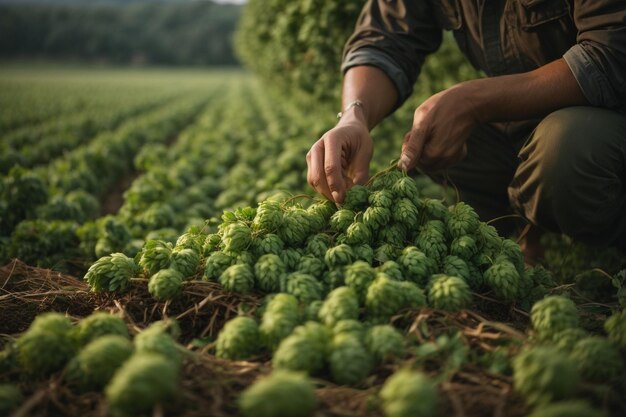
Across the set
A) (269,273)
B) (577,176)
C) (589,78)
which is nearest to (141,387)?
(269,273)

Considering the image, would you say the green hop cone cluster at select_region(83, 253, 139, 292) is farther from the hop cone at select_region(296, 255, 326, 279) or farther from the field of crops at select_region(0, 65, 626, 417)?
the hop cone at select_region(296, 255, 326, 279)

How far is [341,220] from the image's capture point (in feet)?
7.42

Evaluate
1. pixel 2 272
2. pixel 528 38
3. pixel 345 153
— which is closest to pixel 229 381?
pixel 345 153

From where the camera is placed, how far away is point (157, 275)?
2.00m

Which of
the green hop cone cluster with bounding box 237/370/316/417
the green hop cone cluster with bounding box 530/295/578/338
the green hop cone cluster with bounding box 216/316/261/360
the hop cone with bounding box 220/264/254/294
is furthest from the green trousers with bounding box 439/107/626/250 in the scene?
the green hop cone cluster with bounding box 237/370/316/417

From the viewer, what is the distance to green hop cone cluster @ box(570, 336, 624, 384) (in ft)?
5.12

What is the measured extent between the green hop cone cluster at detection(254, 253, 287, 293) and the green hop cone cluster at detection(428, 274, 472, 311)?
0.62 metres

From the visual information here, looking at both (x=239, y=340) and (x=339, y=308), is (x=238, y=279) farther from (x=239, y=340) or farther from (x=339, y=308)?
(x=339, y=308)

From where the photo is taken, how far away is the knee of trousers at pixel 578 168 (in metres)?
2.43

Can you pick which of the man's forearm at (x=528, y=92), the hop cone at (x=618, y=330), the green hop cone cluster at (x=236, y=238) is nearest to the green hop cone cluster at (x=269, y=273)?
the green hop cone cluster at (x=236, y=238)

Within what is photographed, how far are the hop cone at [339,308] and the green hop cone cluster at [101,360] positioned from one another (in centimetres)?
68

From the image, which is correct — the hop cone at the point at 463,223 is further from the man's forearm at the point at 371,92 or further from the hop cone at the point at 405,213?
the man's forearm at the point at 371,92

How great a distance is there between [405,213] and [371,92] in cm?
113

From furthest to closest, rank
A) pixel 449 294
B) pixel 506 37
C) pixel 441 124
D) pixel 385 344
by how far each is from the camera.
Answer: pixel 506 37 < pixel 441 124 < pixel 449 294 < pixel 385 344
